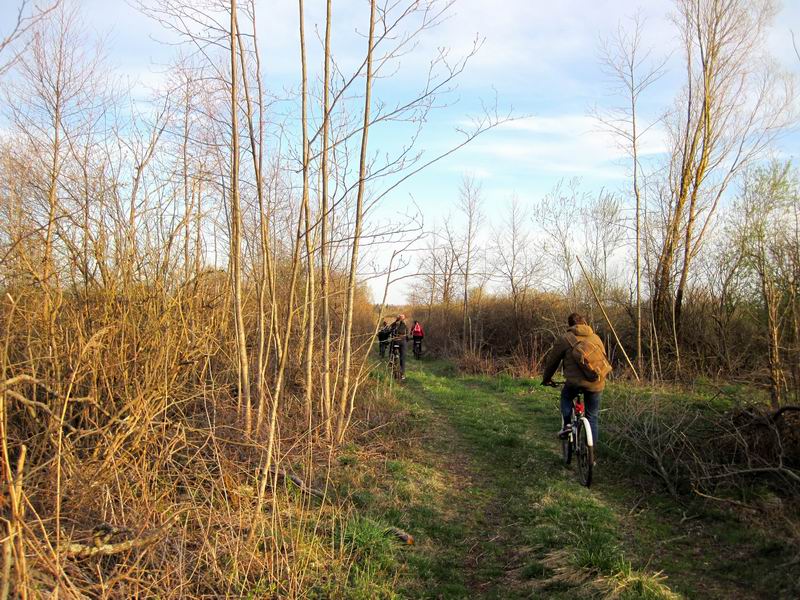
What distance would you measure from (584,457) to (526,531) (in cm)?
185

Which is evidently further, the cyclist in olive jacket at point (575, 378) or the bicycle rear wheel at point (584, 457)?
the cyclist in olive jacket at point (575, 378)

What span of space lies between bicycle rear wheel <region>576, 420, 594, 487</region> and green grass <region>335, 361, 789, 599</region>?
17 cm

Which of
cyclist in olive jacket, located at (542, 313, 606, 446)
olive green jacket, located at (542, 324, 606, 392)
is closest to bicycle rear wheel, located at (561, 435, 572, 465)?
cyclist in olive jacket, located at (542, 313, 606, 446)

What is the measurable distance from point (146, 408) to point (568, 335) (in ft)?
16.7

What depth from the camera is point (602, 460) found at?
25.5 ft

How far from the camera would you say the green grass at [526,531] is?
14.4 feet

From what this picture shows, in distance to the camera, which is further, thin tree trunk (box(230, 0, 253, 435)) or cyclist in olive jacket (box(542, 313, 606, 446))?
cyclist in olive jacket (box(542, 313, 606, 446))

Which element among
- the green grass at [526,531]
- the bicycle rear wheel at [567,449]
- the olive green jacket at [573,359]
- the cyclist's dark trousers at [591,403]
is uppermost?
the olive green jacket at [573,359]

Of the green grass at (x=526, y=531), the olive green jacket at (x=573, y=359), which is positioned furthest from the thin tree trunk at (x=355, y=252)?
the olive green jacket at (x=573, y=359)

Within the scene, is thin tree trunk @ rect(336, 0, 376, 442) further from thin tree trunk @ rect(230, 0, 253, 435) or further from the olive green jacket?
the olive green jacket

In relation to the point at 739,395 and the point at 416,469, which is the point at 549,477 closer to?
the point at 416,469

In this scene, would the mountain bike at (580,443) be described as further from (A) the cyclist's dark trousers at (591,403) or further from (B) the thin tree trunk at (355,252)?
(B) the thin tree trunk at (355,252)

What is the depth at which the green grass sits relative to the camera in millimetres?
4383

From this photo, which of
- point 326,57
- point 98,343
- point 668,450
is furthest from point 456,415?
point 98,343
